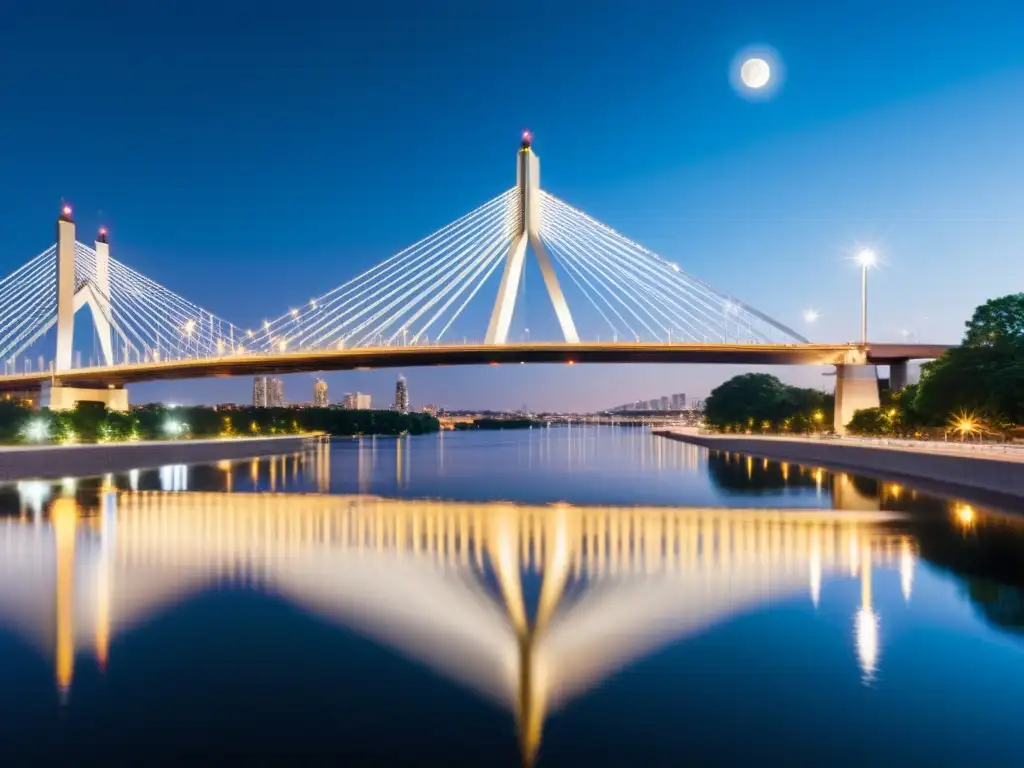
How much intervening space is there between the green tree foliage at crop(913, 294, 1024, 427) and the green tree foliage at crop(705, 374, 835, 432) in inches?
2051

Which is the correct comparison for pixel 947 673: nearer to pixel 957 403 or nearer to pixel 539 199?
pixel 957 403

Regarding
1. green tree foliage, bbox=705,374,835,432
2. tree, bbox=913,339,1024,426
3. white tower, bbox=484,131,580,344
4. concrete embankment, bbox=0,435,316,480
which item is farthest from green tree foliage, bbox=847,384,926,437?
green tree foliage, bbox=705,374,835,432

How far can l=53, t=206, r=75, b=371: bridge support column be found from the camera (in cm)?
5353

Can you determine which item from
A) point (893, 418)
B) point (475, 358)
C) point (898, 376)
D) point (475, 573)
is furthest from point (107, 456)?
point (898, 376)

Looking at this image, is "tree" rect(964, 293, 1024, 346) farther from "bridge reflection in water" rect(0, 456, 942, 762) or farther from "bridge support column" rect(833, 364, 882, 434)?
"bridge reflection in water" rect(0, 456, 942, 762)

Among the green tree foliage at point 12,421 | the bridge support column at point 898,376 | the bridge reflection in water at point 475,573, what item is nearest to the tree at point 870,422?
the bridge support column at point 898,376

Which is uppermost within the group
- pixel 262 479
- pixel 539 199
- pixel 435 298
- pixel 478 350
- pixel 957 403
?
pixel 539 199

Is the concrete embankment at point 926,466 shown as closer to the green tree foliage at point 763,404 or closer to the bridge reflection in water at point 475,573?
the bridge reflection in water at point 475,573

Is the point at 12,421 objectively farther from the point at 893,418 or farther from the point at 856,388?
the point at 893,418

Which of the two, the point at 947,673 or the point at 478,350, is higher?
the point at 478,350

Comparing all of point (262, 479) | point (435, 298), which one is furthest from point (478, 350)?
point (262, 479)

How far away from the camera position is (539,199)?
48.4m

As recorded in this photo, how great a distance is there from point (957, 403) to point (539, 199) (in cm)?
2224

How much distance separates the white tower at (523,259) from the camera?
42.8 m
